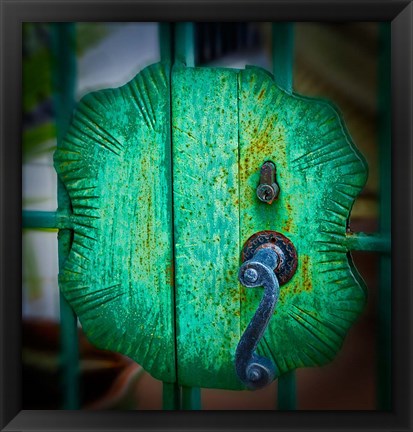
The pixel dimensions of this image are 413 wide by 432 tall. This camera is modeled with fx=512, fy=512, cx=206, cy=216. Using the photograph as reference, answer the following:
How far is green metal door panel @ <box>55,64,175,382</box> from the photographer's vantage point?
0.74m

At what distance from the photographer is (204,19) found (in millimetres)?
674

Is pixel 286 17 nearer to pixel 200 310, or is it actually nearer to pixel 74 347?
pixel 200 310

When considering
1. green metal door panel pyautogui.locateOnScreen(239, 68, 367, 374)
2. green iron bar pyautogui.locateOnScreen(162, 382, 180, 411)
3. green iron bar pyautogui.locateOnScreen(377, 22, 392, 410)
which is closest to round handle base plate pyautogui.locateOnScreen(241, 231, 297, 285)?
green metal door panel pyautogui.locateOnScreen(239, 68, 367, 374)

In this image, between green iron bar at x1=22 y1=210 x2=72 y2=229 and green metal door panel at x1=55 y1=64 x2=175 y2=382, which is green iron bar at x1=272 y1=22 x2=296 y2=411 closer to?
green metal door panel at x1=55 y1=64 x2=175 y2=382

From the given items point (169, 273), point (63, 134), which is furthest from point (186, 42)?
point (169, 273)

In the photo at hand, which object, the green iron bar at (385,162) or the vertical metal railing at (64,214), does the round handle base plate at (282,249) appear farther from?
the vertical metal railing at (64,214)

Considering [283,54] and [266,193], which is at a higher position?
[283,54]

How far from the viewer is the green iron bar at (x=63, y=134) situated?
0.75m

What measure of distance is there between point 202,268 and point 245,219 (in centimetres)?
10

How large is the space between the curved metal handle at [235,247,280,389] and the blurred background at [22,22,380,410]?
0.12 meters

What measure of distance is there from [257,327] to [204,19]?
0.41 metres

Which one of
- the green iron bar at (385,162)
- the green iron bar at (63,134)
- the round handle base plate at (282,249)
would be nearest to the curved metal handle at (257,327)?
the round handle base plate at (282,249)

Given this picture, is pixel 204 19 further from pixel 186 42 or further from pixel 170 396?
pixel 170 396

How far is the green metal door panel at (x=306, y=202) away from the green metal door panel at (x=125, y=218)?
124 millimetres
